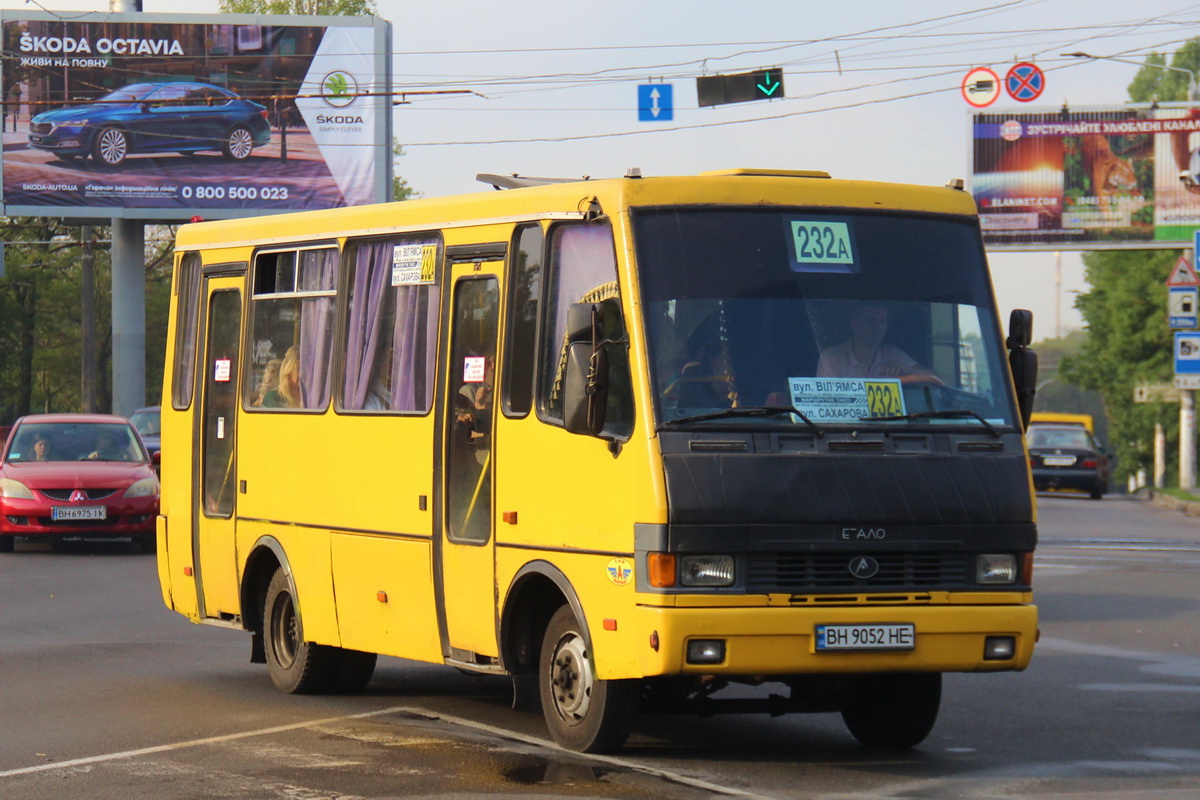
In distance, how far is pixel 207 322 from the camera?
1269cm

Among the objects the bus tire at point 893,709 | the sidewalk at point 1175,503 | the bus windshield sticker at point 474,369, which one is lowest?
the sidewalk at point 1175,503

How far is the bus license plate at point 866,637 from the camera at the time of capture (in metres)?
8.25

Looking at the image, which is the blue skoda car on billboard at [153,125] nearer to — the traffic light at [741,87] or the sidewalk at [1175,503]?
the sidewalk at [1175,503]

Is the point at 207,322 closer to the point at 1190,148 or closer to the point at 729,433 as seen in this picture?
the point at 729,433

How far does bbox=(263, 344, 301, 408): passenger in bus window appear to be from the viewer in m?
11.5

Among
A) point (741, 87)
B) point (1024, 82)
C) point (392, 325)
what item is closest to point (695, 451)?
point (392, 325)

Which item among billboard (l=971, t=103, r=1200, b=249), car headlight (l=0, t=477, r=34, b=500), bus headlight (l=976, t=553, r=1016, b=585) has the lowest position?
car headlight (l=0, t=477, r=34, b=500)

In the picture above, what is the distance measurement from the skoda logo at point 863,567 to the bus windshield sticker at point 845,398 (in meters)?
0.62

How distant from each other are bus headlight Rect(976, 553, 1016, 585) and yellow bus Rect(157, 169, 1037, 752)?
0.6 inches

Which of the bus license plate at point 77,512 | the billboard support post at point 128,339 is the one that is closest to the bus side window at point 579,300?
the bus license plate at point 77,512

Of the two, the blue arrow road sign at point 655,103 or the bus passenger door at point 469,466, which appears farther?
the blue arrow road sign at point 655,103

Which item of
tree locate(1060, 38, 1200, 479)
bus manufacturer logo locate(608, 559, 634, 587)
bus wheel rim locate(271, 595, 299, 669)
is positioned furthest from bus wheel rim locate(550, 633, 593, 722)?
tree locate(1060, 38, 1200, 479)

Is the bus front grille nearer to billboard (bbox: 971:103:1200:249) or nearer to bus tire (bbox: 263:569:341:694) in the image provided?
bus tire (bbox: 263:569:341:694)

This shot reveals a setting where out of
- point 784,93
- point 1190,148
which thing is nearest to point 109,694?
point 784,93
